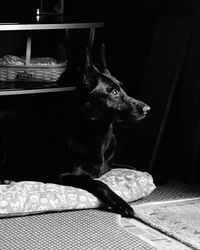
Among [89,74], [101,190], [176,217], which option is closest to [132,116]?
[89,74]

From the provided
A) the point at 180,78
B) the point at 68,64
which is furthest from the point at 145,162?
the point at 68,64

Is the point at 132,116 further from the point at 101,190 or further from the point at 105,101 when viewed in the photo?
the point at 101,190

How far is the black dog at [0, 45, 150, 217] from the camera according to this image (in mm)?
3645

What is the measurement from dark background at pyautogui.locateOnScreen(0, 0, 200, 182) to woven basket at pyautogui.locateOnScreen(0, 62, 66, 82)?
0.87ft

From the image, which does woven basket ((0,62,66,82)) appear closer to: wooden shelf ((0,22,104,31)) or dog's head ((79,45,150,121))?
wooden shelf ((0,22,104,31))

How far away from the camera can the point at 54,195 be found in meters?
3.42

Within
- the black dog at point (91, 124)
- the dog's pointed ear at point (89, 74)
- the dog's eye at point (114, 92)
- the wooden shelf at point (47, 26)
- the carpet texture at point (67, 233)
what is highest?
the wooden shelf at point (47, 26)

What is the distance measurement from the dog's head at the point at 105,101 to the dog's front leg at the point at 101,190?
13.0 inches

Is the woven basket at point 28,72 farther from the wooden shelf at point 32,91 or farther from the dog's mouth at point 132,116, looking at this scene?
the dog's mouth at point 132,116

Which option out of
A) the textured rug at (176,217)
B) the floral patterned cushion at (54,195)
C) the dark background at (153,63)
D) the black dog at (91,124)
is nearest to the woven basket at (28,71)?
the dark background at (153,63)

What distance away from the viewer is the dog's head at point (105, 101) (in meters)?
3.65

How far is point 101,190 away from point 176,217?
1.28ft

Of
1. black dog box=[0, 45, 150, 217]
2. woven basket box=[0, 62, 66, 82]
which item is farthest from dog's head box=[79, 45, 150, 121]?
woven basket box=[0, 62, 66, 82]

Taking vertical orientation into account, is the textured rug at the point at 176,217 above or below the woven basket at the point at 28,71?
below
